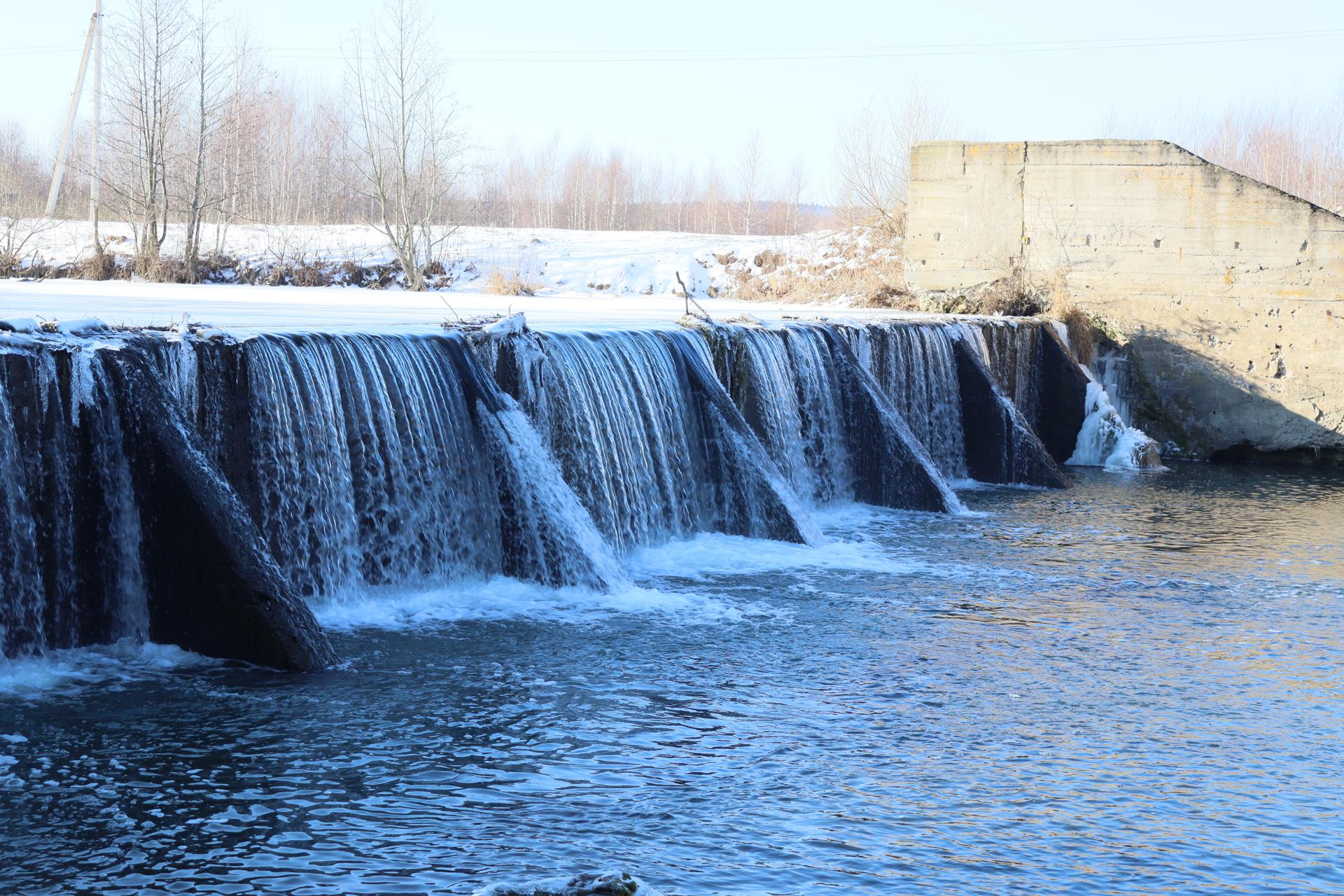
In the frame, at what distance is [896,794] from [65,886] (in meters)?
3.27

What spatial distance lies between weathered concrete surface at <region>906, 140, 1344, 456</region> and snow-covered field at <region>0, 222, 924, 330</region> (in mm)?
2693

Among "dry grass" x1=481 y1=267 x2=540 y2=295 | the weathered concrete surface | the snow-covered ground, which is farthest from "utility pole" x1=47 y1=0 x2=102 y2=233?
the weathered concrete surface

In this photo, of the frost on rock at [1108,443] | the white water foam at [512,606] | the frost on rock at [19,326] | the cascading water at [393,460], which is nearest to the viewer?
the cascading water at [393,460]

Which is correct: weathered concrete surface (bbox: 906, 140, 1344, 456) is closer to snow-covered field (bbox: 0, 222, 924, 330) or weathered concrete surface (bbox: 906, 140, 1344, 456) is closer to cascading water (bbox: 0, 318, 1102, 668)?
snow-covered field (bbox: 0, 222, 924, 330)

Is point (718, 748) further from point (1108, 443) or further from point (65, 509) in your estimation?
point (1108, 443)

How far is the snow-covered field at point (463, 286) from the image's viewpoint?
543 inches

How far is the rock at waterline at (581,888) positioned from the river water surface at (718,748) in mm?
295

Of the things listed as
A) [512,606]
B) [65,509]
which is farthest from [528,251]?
[65,509]

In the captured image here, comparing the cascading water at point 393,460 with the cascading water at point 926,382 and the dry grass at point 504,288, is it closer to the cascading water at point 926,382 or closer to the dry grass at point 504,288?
the cascading water at point 926,382

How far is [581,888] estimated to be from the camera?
4.64 metres

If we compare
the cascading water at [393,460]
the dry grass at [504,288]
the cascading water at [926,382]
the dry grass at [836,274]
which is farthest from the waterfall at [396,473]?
the dry grass at [504,288]

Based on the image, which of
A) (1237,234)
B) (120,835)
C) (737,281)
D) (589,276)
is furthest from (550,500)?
(589,276)

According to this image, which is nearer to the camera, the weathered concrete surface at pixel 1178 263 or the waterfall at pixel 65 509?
the waterfall at pixel 65 509

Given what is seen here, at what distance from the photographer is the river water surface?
17.2 feet
